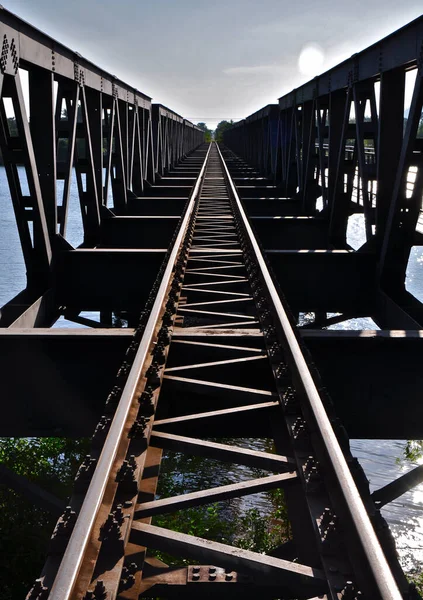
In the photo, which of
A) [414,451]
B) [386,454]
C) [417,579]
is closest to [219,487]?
[417,579]

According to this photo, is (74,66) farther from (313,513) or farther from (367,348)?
(313,513)

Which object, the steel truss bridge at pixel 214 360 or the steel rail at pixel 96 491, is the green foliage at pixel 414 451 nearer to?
the steel truss bridge at pixel 214 360

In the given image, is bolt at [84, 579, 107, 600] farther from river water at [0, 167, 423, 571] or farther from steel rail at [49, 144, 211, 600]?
river water at [0, 167, 423, 571]

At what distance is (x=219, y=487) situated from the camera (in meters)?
4.16

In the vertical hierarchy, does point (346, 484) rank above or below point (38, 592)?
above

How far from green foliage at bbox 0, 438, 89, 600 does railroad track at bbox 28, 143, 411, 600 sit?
15.7 m

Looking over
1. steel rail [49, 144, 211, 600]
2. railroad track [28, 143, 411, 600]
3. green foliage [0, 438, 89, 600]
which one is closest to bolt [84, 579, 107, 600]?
railroad track [28, 143, 411, 600]

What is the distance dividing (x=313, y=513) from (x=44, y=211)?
6.79 meters

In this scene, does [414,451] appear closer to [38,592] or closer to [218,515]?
[218,515]

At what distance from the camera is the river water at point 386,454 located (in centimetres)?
2870

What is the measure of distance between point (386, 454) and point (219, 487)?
112 feet

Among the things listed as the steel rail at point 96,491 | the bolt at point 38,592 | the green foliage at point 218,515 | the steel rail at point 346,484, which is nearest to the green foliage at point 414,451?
the green foliage at point 218,515

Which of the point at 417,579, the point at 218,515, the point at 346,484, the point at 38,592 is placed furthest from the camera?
the point at 218,515

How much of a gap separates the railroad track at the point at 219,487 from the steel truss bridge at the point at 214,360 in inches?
0.5
